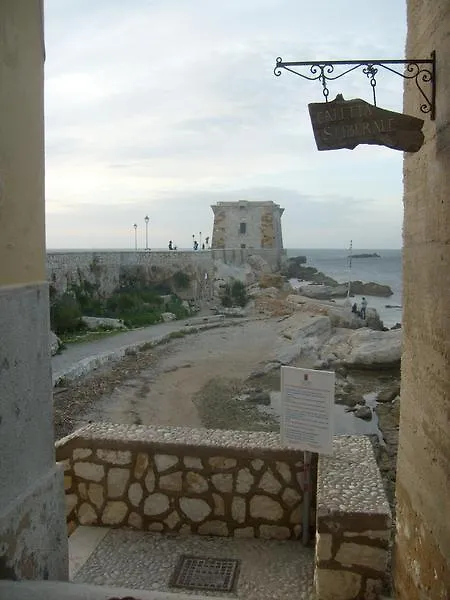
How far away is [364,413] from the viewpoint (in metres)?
15.5

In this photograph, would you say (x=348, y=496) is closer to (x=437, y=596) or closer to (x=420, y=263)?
(x=437, y=596)

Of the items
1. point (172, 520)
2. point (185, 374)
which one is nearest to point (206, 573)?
point (172, 520)

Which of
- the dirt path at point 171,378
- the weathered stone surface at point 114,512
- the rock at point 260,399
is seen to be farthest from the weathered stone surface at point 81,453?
the rock at point 260,399

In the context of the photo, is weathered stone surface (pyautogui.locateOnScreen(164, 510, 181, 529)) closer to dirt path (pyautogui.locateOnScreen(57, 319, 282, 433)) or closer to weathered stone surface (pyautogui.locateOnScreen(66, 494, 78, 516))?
weathered stone surface (pyautogui.locateOnScreen(66, 494, 78, 516))

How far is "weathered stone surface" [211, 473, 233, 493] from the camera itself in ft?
16.7

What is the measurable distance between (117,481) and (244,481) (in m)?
1.17

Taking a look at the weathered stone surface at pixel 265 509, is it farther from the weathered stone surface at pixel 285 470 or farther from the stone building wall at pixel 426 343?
the stone building wall at pixel 426 343

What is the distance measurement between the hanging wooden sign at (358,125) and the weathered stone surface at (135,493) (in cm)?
346

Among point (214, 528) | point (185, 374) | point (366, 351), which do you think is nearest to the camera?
point (214, 528)

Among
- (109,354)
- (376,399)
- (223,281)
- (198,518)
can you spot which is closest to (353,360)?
(376,399)

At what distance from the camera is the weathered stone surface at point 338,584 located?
390 centimetres

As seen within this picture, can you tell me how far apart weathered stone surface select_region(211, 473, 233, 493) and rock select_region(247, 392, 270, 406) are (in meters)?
11.6

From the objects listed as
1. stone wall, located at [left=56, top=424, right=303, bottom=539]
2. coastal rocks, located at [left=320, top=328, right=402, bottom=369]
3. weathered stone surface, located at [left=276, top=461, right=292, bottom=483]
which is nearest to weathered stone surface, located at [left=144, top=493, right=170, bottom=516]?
stone wall, located at [left=56, top=424, right=303, bottom=539]

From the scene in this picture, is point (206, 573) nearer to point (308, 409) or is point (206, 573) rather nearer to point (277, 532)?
point (277, 532)
